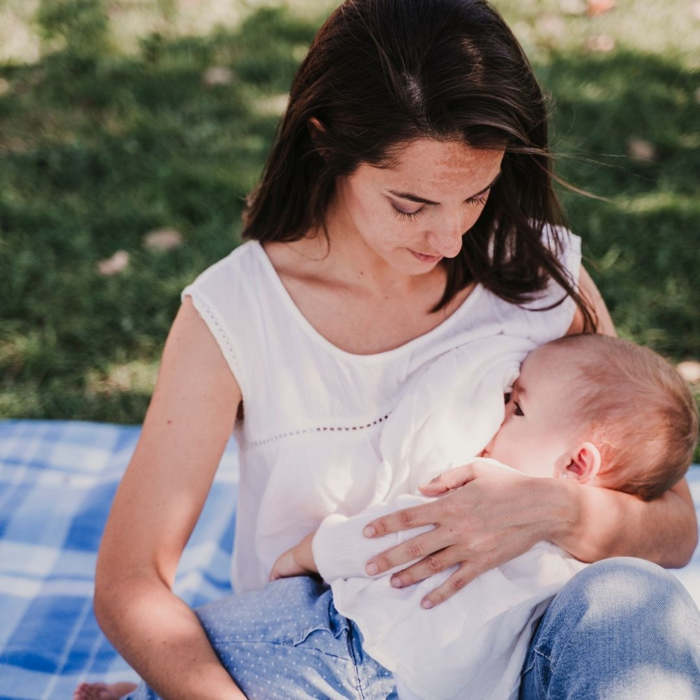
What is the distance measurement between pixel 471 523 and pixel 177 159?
2.96 meters

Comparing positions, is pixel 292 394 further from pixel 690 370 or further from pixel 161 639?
pixel 690 370

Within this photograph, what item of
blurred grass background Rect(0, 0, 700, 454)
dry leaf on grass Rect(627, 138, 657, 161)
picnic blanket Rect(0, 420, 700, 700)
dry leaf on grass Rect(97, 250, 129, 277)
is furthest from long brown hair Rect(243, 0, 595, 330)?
dry leaf on grass Rect(627, 138, 657, 161)

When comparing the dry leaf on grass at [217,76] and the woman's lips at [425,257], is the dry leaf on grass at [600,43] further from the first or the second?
the woman's lips at [425,257]

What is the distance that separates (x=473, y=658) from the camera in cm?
166

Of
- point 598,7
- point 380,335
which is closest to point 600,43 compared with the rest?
point 598,7

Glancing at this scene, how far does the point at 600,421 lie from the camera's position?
6.32ft

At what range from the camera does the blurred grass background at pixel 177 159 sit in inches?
137

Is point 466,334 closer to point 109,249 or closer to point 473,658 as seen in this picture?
point 473,658

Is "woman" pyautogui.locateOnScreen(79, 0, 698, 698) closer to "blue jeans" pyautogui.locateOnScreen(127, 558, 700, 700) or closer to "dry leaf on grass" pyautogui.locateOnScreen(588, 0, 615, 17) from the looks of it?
"blue jeans" pyautogui.locateOnScreen(127, 558, 700, 700)

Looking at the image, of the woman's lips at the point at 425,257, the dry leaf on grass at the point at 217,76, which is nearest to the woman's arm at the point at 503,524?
the woman's lips at the point at 425,257

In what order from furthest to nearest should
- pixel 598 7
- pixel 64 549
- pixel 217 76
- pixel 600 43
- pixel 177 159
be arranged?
pixel 598 7
pixel 600 43
pixel 217 76
pixel 177 159
pixel 64 549

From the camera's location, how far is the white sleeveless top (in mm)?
1875

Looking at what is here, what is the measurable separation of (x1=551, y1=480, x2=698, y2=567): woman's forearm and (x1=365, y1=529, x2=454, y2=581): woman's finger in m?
0.24

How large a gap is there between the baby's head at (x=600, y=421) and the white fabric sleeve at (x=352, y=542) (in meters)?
0.31
